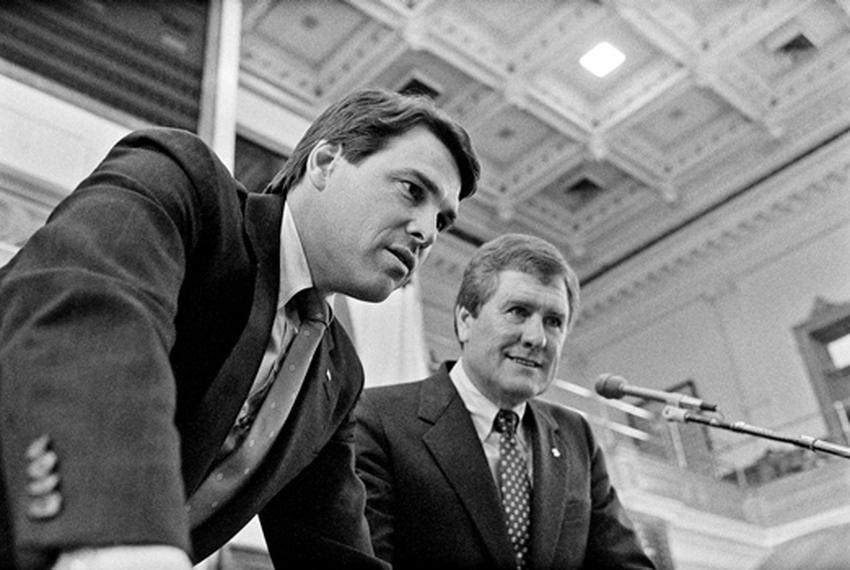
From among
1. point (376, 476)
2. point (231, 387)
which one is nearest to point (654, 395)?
point (376, 476)

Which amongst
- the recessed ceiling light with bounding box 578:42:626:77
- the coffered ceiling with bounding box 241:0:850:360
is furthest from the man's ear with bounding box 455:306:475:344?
the recessed ceiling light with bounding box 578:42:626:77

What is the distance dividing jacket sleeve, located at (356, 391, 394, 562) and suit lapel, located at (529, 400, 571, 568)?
10.9 inches

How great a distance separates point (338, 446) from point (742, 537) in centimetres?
818

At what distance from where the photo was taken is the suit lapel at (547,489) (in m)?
1.65

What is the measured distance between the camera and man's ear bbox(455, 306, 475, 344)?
78.5 inches

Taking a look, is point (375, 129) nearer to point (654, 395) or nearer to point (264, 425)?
point (264, 425)

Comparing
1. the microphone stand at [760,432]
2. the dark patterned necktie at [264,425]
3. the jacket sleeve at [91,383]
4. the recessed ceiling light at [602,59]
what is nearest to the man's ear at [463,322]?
the microphone stand at [760,432]

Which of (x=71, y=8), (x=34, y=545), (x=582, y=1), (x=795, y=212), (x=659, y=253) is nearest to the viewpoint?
(x=34, y=545)

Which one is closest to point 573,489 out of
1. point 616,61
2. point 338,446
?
point 338,446

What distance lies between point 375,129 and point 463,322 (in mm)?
887

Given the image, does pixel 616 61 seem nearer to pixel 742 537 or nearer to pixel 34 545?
pixel 742 537

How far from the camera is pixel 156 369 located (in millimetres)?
625

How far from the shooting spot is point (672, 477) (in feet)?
27.1

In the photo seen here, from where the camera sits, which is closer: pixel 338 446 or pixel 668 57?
pixel 338 446
